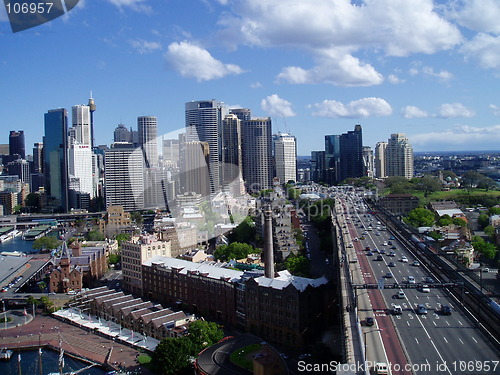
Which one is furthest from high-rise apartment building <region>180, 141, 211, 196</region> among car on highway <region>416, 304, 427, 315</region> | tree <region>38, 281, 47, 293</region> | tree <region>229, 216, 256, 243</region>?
car on highway <region>416, 304, 427, 315</region>

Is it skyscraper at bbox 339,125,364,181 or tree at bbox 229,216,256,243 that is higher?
skyscraper at bbox 339,125,364,181

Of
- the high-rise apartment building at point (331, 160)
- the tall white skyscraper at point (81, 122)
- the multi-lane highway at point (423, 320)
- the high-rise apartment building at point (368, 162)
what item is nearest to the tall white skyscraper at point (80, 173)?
the tall white skyscraper at point (81, 122)

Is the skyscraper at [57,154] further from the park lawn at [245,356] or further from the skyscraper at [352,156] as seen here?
the park lawn at [245,356]

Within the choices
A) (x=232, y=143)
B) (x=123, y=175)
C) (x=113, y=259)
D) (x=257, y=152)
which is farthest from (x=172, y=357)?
(x=232, y=143)

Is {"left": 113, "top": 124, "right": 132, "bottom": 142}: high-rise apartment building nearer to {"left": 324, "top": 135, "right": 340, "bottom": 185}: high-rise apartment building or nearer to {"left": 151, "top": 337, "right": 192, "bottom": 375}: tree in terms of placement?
{"left": 324, "top": 135, "right": 340, "bottom": 185}: high-rise apartment building

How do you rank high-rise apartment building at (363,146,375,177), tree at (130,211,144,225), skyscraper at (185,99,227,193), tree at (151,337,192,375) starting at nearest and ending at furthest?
tree at (151,337,192,375)
tree at (130,211,144,225)
skyscraper at (185,99,227,193)
high-rise apartment building at (363,146,375,177)

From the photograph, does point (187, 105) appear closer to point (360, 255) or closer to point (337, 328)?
point (360, 255)

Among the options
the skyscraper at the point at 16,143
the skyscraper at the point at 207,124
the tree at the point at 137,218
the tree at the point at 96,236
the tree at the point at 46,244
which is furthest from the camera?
the skyscraper at the point at 16,143
